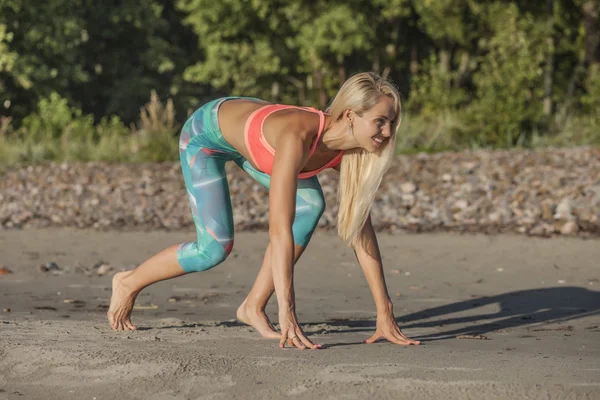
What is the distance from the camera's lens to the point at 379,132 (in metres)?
4.93

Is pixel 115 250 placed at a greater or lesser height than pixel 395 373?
lesser

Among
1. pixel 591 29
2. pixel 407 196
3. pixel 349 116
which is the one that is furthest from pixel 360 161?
pixel 591 29

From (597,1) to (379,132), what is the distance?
19380mm

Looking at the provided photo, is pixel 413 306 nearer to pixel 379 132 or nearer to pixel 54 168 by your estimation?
pixel 379 132

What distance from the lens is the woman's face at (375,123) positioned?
488cm

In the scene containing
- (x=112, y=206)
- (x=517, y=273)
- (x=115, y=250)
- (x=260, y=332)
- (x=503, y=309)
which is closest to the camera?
(x=260, y=332)

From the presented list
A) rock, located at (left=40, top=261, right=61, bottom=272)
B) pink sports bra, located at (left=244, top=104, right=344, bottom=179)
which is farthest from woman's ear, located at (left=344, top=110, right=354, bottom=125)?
rock, located at (left=40, top=261, right=61, bottom=272)

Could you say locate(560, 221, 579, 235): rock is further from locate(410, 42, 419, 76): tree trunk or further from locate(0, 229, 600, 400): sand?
locate(410, 42, 419, 76): tree trunk

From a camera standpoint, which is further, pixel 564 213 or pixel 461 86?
pixel 461 86

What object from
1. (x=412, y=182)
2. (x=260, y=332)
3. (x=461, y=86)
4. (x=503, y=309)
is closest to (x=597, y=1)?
(x=461, y=86)

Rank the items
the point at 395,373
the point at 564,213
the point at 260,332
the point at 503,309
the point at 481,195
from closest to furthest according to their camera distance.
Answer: the point at 395,373
the point at 260,332
the point at 503,309
the point at 564,213
the point at 481,195

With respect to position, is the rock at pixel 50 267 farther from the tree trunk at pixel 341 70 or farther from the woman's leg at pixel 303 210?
the tree trunk at pixel 341 70

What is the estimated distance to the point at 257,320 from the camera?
18.9ft

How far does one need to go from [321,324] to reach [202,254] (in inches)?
50.7
